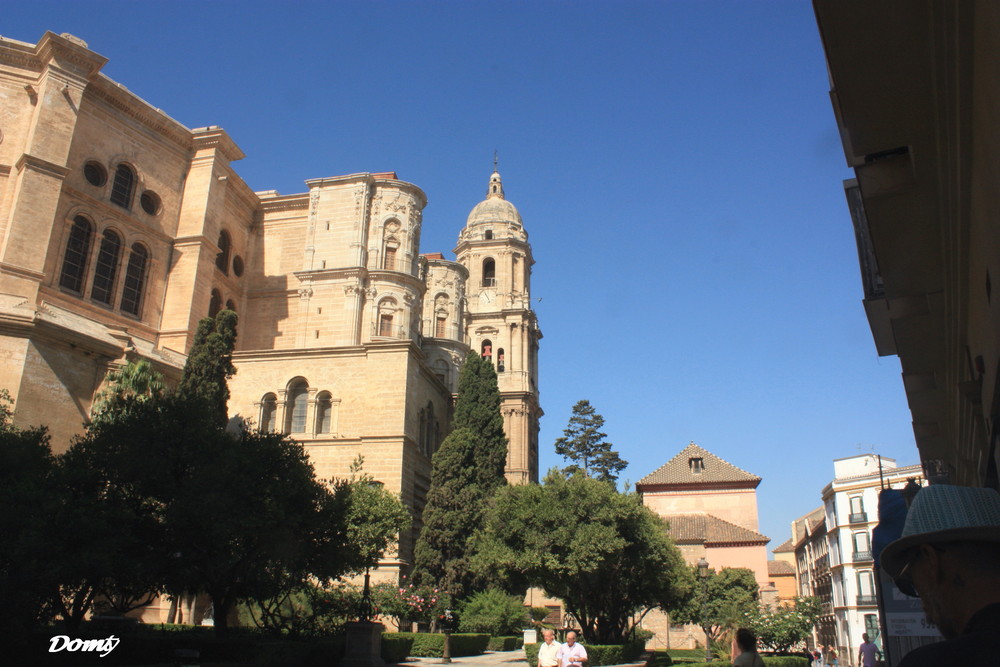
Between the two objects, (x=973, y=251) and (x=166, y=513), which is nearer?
(x=973, y=251)

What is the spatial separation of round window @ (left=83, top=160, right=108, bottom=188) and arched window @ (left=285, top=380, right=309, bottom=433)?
11.2 m

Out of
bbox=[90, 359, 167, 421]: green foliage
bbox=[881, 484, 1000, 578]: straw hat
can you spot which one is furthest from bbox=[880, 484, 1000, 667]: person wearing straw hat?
bbox=[90, 359, 167, 421]: green foliage

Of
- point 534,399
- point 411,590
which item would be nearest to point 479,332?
point 534,399

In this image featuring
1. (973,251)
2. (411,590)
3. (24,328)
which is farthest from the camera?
(411,590)

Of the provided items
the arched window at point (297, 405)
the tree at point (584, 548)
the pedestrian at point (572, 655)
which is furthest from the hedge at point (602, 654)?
the arched window at point (297, 405)

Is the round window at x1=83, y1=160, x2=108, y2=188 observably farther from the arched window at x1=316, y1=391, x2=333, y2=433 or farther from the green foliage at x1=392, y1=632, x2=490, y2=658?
the green foliage at x1=392, y1=632, x2=490, y2=658

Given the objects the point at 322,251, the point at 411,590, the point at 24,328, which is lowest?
the point at 411,590

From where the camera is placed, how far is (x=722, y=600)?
109 ft

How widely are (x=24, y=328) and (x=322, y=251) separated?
15.2 meters

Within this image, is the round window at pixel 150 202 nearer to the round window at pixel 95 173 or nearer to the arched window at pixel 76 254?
the round window at pixel 95 173

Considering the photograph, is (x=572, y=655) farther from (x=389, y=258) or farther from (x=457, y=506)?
(x=389, y=258)

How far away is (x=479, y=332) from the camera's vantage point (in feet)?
169

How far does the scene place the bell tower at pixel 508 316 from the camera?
1895 inches

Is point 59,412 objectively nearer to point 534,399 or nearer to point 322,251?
point 322,251
